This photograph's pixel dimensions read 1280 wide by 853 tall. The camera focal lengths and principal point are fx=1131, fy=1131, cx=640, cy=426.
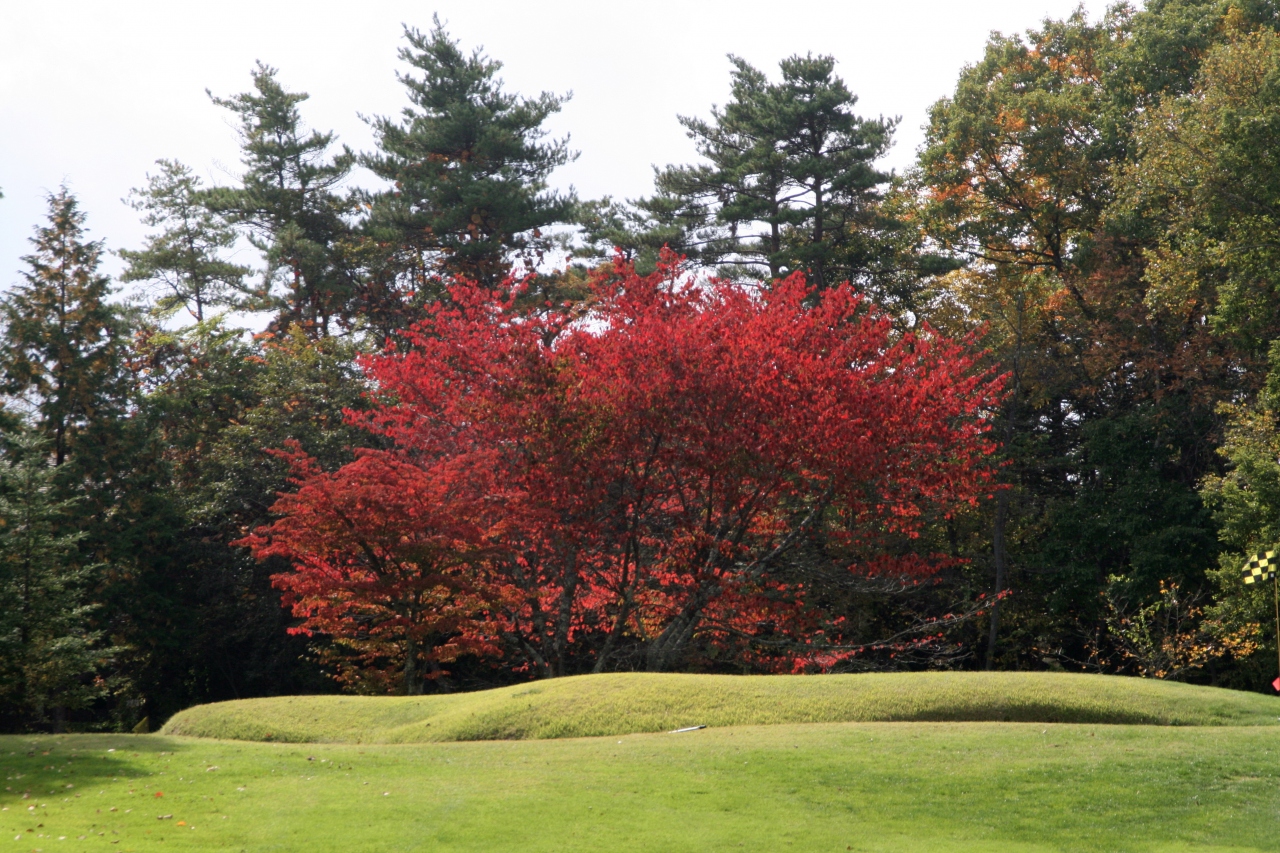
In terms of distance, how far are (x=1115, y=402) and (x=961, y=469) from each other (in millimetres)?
10409

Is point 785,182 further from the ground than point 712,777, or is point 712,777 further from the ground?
point 785,182

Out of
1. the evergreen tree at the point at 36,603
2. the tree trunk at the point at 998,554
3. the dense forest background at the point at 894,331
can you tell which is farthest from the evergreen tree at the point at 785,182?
the evergreen tree at the point at 36,603

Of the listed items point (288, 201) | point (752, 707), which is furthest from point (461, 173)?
point (752, 707)

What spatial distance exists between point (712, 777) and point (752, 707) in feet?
10.2

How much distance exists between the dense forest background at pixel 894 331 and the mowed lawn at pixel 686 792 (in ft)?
21.4

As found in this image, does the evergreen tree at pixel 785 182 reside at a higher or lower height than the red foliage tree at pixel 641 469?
higher

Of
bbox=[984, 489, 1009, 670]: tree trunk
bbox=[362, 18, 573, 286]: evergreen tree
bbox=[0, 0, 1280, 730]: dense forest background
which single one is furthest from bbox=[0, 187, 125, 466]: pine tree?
bbox=[984, 489, 1009, 670]: tree trunk

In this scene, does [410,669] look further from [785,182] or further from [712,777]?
[785,182]

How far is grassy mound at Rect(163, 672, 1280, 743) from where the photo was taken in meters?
12.2

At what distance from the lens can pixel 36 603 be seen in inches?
682

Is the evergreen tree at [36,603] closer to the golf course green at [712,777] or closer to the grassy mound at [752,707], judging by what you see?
the grassy mound at [752,707]

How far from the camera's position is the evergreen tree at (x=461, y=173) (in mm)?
30119

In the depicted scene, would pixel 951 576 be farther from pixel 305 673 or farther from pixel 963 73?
pixel 963 73

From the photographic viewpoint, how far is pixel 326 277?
31719mm
